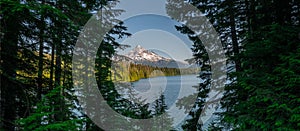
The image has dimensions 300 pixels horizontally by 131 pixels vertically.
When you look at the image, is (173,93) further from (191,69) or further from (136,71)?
(191,69)

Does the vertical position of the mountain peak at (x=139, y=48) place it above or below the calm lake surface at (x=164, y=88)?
above

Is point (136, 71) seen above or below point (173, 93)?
above

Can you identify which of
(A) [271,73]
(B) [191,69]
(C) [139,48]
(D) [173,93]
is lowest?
(D) [173,93]

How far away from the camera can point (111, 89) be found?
28.3 ft

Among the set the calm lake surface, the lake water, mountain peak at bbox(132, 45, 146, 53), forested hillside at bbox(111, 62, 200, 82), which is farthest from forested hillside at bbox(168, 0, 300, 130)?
the calm lake surface

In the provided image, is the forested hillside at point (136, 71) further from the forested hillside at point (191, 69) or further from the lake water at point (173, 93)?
the lake water at point (173, 93)

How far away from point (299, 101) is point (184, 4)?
21.0ft

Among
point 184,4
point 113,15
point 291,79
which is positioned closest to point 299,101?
point 291,79

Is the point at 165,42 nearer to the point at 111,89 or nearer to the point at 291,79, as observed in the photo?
the point at 111,89

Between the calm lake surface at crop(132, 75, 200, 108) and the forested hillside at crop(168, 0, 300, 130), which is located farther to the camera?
the calm lake surface at crop(132, 75, 200, 108)

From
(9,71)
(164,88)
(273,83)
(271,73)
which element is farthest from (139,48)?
(273,83)

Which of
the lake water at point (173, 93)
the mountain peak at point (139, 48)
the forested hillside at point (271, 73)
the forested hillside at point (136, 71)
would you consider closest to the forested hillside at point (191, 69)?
the forested hillside at point (271, 73)

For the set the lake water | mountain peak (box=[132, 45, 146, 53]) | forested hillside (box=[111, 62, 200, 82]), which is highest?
mountain peak (box=[132, 45, 146, 53])

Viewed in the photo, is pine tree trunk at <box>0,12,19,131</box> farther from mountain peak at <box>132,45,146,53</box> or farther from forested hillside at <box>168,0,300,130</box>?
forested hillside at <box>168,0,300,130</box>
